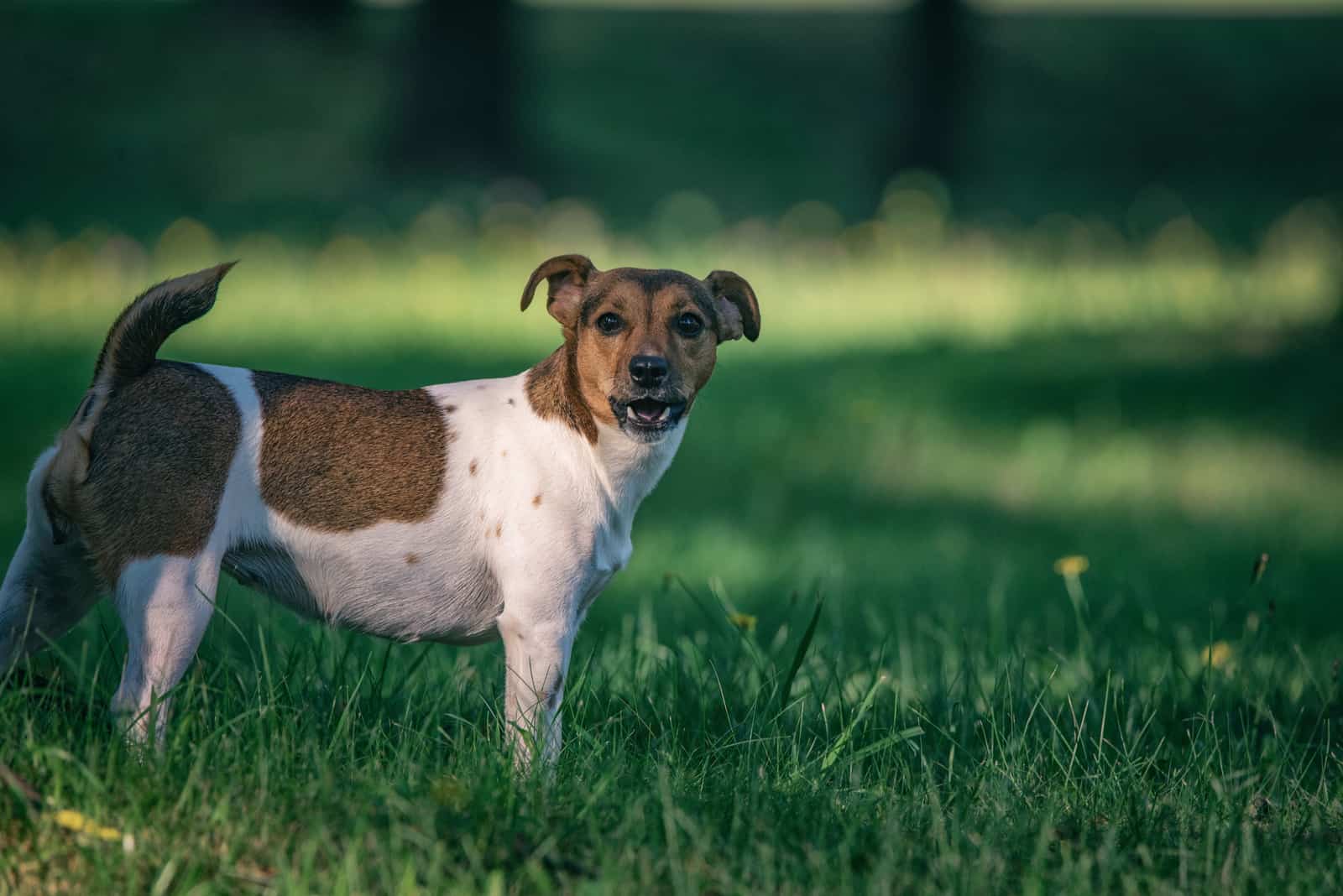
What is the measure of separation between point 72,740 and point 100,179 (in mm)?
21905

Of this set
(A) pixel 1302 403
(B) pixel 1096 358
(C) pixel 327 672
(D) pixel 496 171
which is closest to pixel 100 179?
(D) pixel 496 171

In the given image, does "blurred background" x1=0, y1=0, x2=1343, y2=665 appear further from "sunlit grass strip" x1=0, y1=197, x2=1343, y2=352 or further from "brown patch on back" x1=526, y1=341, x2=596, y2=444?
"brown patch on back" x1=526, y1=341, x2=596, y2=444

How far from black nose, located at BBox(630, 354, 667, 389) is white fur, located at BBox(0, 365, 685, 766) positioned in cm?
20

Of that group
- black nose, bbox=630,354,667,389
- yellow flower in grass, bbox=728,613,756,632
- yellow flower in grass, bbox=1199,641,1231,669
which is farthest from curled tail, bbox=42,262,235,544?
yellow flower in grass, bbox=1199,641,1231,669

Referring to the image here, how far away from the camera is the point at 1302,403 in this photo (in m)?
10.6

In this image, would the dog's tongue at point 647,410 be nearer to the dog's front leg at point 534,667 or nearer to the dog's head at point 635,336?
the dog's head at point 635,336

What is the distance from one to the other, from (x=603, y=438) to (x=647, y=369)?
27cm

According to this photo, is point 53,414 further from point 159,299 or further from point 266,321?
point 159,299

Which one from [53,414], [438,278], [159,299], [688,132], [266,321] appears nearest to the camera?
[159,299]

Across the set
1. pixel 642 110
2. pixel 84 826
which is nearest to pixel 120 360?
pixel 84 826

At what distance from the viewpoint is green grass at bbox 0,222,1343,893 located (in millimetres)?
3314

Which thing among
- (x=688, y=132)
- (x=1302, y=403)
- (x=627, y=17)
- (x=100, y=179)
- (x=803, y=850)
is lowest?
(x=803, y=850)

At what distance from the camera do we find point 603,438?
411 cm

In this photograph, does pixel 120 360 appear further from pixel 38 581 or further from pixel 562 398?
pixel 562 398
